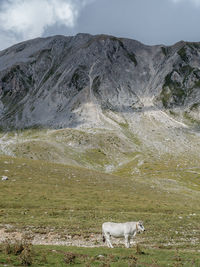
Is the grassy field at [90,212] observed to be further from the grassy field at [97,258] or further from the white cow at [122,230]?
the white cow at [122,230]

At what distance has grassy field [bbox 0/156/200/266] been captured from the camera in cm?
1933

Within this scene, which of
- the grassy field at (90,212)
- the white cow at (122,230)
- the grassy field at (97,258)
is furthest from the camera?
the white cow at (122,230)

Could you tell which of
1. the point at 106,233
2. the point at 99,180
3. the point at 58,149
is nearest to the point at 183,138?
the point at 58,149

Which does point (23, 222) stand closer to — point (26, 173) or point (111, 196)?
point (111, 196)

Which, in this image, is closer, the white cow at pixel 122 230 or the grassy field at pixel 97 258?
the grassy field at pixel 97 258

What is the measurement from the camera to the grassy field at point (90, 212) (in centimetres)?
1933

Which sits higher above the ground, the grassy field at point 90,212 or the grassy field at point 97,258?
the grassy field at point 97,258

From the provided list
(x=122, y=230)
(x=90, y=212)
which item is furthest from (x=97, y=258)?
(x=90, y=212)

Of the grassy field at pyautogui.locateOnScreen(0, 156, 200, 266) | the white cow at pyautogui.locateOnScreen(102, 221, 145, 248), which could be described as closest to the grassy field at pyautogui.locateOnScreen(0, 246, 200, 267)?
the grassy field at pyautogui.locateOnScreen(0, 156, 200, 266)

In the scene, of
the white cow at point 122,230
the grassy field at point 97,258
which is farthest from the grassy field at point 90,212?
the white cow at point 122,230

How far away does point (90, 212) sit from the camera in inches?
1463

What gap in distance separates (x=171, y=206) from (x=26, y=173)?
33713mm

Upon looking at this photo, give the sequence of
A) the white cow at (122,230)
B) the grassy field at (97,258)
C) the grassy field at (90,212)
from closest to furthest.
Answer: the grassy field at (97,258) < the grassy field at (90,212) < the white cow at (122,230)

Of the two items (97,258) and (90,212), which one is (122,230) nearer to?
(97,258)
